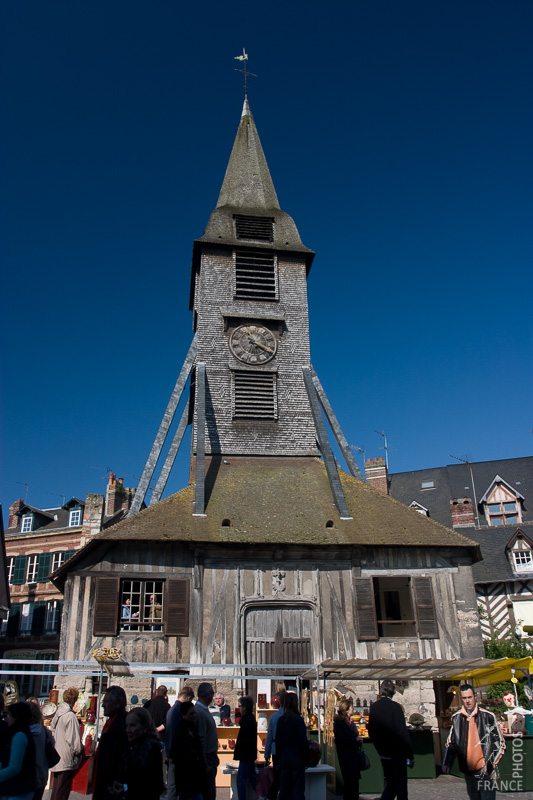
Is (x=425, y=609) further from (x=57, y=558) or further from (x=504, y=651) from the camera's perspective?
(x=57, y=558)

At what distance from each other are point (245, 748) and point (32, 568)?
81.0ft

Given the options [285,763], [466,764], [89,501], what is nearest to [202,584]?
[285,763]

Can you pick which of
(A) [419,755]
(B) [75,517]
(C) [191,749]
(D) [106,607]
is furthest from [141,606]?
(B) [75,517]

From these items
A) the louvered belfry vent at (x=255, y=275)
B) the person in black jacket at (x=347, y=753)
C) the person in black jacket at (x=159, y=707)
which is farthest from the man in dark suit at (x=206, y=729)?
the louvered belfry vent at (x=255, y=275)

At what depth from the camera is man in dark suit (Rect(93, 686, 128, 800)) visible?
433 centimetres

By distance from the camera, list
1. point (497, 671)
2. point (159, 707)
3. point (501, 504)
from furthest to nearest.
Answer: point (501, 504), point (497, 671), point (159, 707)

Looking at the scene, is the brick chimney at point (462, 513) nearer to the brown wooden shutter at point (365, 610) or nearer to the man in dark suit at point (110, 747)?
A: the brown wooden shutter at point (365, 610)

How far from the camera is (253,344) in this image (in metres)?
20.2

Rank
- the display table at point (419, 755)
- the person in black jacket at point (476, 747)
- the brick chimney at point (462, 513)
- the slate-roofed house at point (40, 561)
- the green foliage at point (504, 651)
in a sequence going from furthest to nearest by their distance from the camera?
the brick chimney at point (462, 513)
the slate-roofed house at point (40, 561)
the green foliage at point (504, 651)
the display table at point (419, 755)
the person in black jacket at point (476, 747)

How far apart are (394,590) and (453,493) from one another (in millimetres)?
9974

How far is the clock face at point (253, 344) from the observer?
20000mm

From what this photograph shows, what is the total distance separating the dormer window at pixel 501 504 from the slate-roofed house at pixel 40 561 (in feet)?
54.4

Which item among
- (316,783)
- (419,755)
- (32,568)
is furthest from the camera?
(32,568)

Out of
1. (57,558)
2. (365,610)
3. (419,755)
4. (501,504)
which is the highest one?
(501,504)
